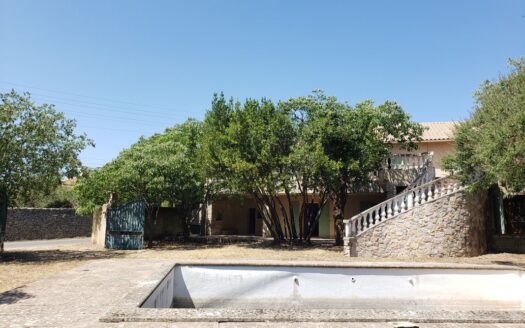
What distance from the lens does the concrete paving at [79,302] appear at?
5410 mm

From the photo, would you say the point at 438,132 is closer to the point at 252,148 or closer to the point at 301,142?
the point at 301,142

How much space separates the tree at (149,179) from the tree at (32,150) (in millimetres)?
1459

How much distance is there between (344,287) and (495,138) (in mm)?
6190

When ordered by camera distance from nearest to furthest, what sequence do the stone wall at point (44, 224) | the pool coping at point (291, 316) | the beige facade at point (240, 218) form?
the pool coping at point (291, 316), the beige facade at point (240, 218), the stone wall at point (44, 224)

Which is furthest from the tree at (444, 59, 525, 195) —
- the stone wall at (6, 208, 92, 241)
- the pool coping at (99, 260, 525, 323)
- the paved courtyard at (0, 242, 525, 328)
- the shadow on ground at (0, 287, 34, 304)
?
the stone wall at (6, 208, 92, 241)

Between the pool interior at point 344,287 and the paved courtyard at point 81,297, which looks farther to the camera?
the pool interior at point 344,287

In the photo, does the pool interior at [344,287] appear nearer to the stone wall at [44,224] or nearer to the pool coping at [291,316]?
the pool coping at [291,316]

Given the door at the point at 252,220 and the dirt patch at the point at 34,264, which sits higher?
the door at the point at 252,220

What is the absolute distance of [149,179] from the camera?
1712cm

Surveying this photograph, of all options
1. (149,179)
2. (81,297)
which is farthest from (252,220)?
(81,297)

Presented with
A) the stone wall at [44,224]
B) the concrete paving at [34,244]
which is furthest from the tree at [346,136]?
the stone wall at [44,224]

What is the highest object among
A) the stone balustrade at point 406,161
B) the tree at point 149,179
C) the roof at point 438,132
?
the roof at point 438,132

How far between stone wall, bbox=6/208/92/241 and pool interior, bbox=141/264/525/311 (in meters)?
19.9

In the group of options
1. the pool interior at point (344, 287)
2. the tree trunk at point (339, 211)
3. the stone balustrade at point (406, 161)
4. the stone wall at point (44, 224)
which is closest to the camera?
the pool interior at point (344, 287)
